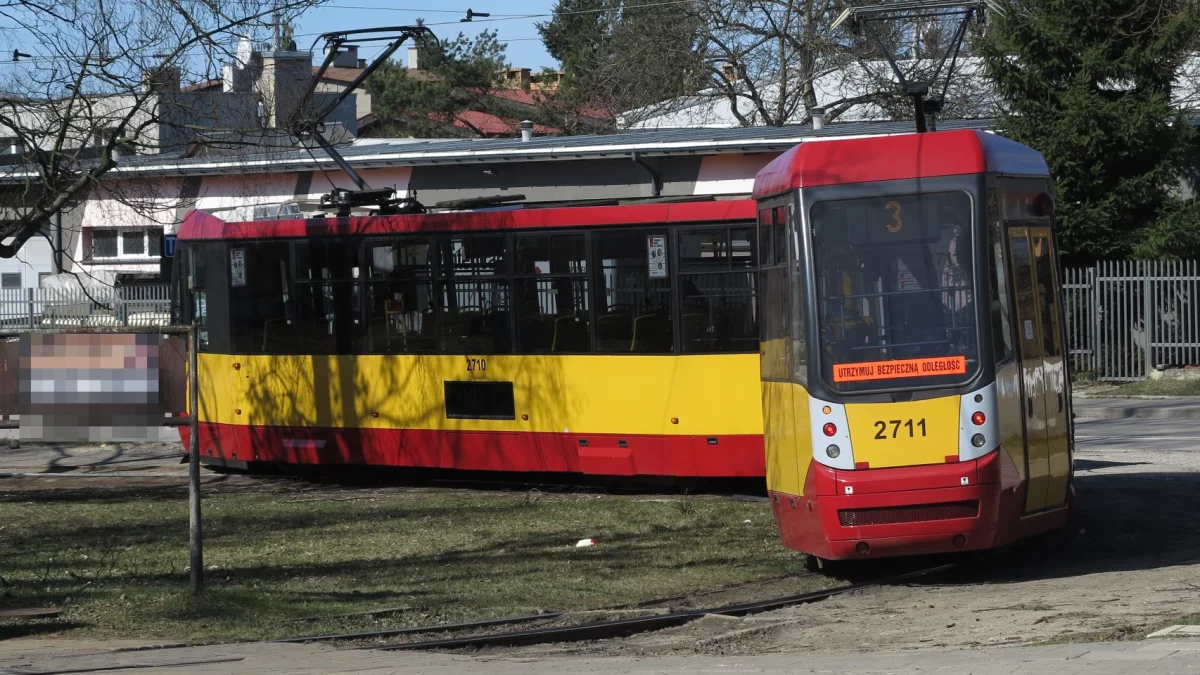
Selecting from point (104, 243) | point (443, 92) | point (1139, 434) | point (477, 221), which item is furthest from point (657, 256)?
point (443, 92)

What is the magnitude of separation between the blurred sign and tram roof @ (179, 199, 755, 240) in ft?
18.8

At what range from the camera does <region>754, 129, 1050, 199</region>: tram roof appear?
9.92 m

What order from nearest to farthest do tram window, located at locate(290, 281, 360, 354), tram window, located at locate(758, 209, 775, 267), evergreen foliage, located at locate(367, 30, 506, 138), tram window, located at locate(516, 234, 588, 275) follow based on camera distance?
1. tram window, located at locate(758, 209, 775, 267)
2. tram window, located at locate(516, 234, 588, 275)
3. tram window, located at locate(290, 281, 360, 354)
4. evergreen foliage, located at locate(367, 30, 506, 138)

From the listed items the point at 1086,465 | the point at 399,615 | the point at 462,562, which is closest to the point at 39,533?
the point at 462,562

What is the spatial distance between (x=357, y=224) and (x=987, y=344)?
8.51 m

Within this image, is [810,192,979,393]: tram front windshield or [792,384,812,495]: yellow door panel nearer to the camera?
[810,192,979,393]: tram front windshield

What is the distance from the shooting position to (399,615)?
9234 millimetres

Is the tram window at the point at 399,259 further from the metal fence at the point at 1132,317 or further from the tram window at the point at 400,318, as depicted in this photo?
the metal fence at the point at 1132,317

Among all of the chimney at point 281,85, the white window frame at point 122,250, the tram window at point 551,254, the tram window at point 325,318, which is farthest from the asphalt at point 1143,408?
the white window frame at point 122,250

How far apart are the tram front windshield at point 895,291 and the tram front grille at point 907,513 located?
0.77 m

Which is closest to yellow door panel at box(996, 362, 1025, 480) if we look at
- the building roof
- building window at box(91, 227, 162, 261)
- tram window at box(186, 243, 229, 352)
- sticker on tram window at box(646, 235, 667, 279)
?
sticker on tram window at box(646, 235, 667, 279)

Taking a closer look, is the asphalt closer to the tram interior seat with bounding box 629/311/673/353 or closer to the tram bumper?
the tram interior seat with bounding box 629/311/673/353

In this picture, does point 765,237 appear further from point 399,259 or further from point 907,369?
point 399,259

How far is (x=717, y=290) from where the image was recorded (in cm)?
1407
